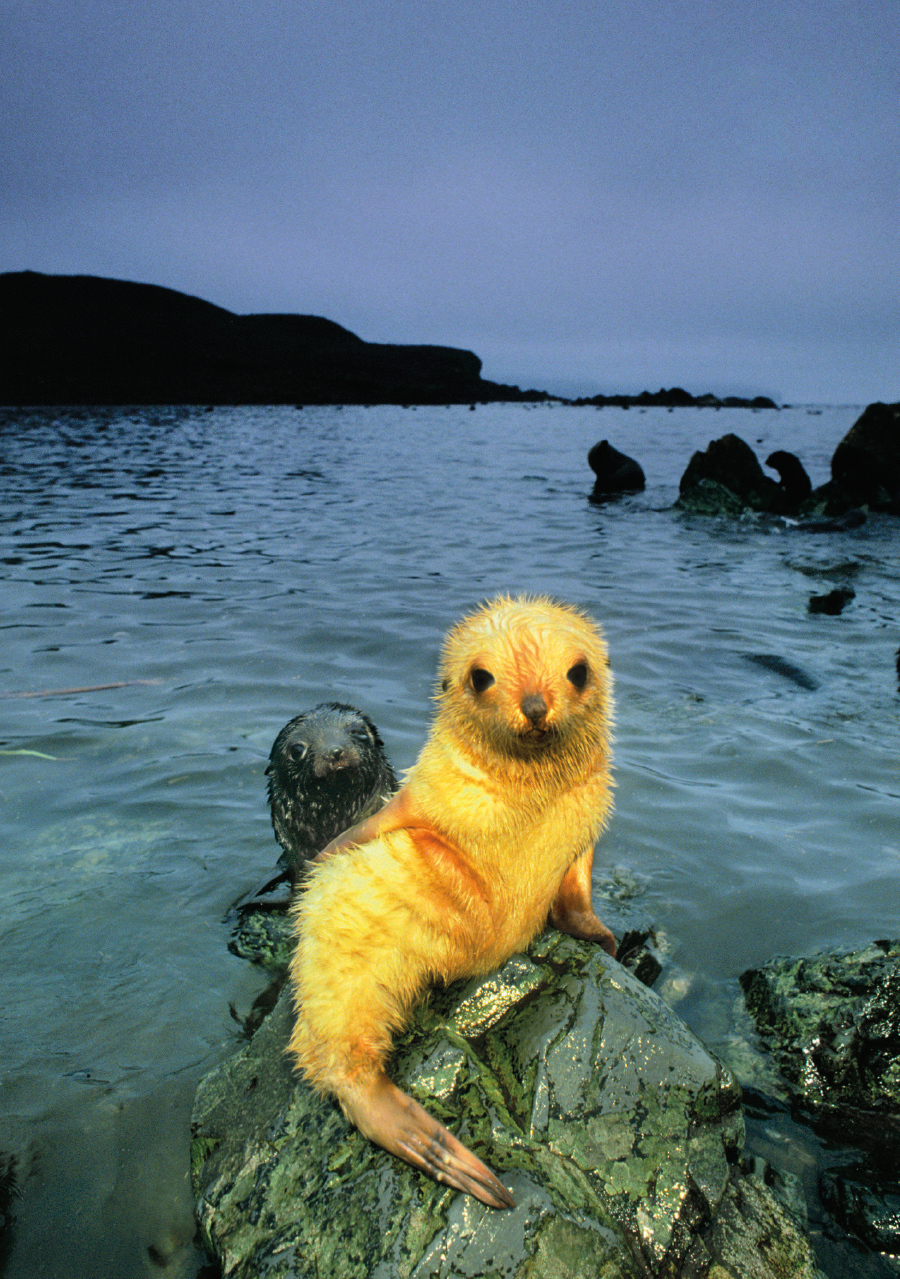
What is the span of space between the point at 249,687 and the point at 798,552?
12511mm

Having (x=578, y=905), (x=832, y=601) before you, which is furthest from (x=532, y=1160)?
(x=832, y=601)

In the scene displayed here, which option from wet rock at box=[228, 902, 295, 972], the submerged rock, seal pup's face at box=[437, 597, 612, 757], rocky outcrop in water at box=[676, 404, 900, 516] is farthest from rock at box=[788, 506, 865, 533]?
seal pup's face at box=[437, 597, 612, 757]

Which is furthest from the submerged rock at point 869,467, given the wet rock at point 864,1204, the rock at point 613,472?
the wet rock at point 864,1204

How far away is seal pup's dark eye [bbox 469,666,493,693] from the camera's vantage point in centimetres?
242

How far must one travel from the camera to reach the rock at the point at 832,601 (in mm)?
11117

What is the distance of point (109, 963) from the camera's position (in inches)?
160

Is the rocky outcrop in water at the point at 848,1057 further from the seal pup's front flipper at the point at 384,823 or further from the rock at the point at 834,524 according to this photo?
the rock at the point at 834,524

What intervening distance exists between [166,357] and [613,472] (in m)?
87.9

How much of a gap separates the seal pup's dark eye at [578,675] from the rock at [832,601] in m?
9.55

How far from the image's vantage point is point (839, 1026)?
10.9 feet

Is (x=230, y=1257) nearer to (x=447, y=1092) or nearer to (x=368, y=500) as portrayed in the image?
(x=447, y=1092)

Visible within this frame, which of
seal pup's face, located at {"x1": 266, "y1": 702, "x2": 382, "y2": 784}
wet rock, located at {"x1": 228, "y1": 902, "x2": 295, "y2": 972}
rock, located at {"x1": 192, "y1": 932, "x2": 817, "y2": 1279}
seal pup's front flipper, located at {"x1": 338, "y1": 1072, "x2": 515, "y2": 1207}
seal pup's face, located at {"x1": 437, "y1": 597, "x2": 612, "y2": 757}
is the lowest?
wet rock, located at {"x1": 228, "y1": 902, "x2": 295, "y2": 972}

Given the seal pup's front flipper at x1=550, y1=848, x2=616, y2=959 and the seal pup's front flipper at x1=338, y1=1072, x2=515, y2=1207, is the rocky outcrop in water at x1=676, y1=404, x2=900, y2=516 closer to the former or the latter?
the seal pup's front flipper at x1=550, y1=848, x2=616, y2=959

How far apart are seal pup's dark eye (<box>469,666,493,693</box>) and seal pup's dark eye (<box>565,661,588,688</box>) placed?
0.78ft
